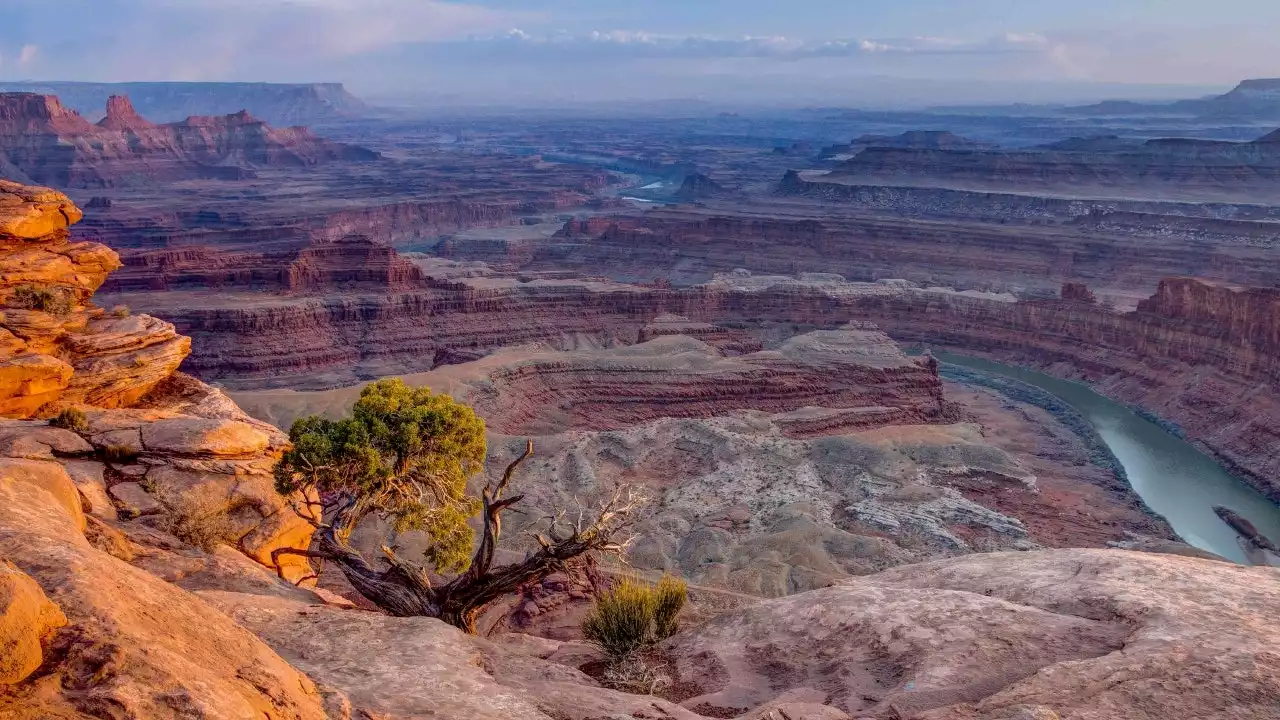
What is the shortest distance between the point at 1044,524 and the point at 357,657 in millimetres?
29066

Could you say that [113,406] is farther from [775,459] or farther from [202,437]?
[775,459]

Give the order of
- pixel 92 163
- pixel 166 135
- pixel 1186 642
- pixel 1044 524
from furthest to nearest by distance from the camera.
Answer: pixel 166 135, pixel 92 163, pixel 1044 524, pixel 1186 642

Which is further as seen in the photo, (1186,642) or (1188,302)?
(1188,302)

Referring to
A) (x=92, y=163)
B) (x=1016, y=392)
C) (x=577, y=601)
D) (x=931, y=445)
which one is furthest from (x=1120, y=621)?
(x=92, y=163)

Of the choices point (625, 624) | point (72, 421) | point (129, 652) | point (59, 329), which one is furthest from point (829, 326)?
point (129, 652)

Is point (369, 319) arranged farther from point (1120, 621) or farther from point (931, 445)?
point (1120, 621)

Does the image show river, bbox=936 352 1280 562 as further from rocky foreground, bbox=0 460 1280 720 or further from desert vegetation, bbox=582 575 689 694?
desert vegetation, bbox=582 575 689 694

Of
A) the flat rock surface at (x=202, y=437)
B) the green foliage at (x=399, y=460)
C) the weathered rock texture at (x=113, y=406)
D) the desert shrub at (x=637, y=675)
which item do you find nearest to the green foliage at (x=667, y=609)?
the desert shrub at (x=637, y=675)

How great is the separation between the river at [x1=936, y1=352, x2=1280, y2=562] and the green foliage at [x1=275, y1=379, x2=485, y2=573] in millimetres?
31079

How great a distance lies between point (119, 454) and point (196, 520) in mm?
2243

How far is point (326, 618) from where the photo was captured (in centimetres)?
1166

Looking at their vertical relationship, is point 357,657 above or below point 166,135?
below

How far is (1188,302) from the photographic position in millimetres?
51969

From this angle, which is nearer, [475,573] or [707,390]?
[475,573]
